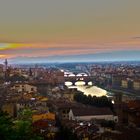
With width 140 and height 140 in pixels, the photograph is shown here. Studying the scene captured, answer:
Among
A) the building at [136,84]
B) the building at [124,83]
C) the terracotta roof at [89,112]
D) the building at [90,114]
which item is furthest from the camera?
the building at [124,83]

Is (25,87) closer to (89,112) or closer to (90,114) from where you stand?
(89,112)

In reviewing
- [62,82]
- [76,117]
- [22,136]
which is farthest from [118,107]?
[62,82]

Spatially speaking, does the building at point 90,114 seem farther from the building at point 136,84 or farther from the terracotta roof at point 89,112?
the building at point 136,84

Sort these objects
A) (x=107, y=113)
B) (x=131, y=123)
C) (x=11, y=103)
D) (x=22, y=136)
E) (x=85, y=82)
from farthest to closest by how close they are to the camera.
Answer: (x=85, y=82) < (x=11, y=103) < (x=107, y=113) < (x=131, y=123) < (x=22, y=136)

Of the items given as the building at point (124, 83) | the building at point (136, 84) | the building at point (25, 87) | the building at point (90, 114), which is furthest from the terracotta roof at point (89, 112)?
the building at point (124, 83)

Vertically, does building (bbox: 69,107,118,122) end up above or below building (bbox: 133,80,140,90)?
above

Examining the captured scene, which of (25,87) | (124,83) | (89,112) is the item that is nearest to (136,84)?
(124,83)

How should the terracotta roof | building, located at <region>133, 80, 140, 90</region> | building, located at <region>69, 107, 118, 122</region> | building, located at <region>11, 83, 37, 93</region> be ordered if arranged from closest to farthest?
building, located at <region>69, 107, 118, 122</region> → the terracotta roof → building, located at <region>11, 83, 37, 93</region> → building, located at <region>133, 80, 140, 90</region>

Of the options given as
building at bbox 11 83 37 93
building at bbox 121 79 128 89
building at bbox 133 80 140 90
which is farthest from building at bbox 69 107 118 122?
building at bbox 121 79 128 89

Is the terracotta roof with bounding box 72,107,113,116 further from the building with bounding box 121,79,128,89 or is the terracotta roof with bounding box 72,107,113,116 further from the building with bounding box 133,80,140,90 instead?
the building with bounding box 121,79,128,89

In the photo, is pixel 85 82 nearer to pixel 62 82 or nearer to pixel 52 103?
pixel 62 82

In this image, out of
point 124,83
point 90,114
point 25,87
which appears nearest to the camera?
point 90,114
